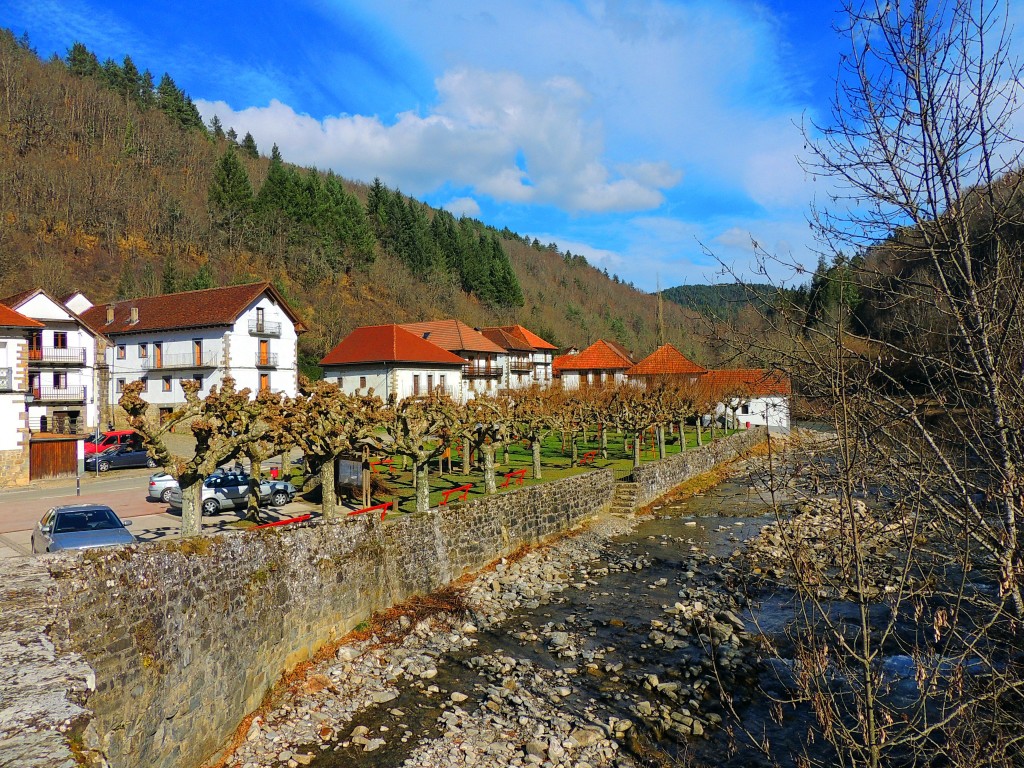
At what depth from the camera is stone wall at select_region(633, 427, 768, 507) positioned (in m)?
29.5

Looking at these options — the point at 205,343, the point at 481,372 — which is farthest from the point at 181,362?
the point at 481,372

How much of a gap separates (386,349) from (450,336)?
9926mm

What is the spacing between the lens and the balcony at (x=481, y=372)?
199 ft

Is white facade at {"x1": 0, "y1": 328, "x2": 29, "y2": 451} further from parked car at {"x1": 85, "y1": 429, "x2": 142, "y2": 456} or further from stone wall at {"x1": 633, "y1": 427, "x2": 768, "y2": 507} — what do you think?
stone wall at {"x1": 633, "y1": 427, "x2": 768, "y2": 507}

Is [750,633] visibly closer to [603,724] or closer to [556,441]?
[603,724]

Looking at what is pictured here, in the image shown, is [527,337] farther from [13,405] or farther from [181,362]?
[13,405]

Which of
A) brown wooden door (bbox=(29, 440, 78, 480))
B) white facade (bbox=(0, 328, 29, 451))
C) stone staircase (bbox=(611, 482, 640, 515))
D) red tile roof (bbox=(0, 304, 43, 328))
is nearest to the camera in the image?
stone staircase (bbox=(611, 482, 640, 515))

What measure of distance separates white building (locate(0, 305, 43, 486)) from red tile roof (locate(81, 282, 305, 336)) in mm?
13884

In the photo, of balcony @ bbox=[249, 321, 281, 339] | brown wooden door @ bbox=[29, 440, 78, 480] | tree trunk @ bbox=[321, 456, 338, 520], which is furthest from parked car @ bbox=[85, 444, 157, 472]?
tree trunk @ bbox=[321, 456, 338, 520]

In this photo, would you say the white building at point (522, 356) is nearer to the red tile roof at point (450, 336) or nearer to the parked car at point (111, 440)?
the red tile roof at point (450, 336)

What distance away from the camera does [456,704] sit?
1095cm

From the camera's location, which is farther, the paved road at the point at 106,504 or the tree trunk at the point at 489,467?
the tree trunk at the point at 489,467

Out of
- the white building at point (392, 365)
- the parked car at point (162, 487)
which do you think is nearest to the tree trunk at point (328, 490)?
the parked car at point (162, 487)

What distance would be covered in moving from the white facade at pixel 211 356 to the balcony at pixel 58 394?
607 cm
